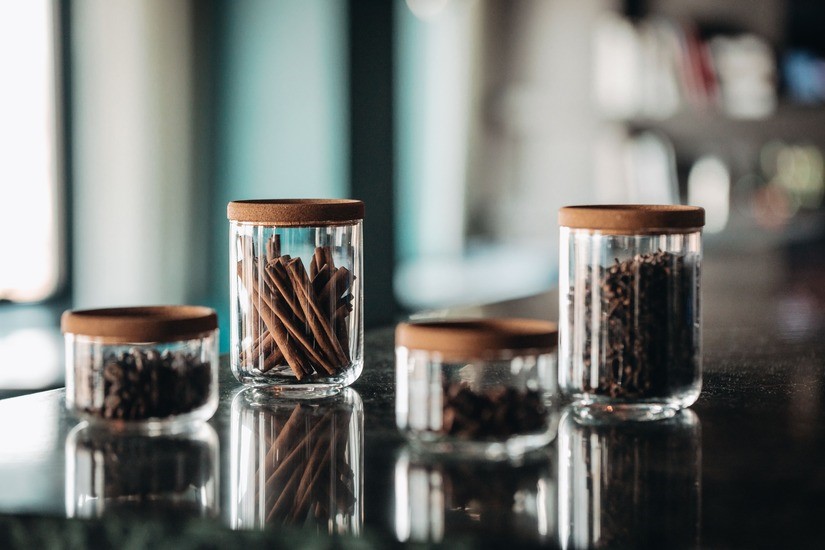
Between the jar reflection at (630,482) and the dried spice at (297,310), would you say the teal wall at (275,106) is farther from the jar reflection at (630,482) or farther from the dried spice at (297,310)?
the jar reflection at (630,482)

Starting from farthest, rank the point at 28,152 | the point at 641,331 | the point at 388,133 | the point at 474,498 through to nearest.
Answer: the point at 388,133 → the point at 28,152 → the point at 641,331 → the point at 474,498

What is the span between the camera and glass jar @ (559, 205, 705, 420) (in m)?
1.02

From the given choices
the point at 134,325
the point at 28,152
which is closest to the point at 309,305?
the point at 134,325

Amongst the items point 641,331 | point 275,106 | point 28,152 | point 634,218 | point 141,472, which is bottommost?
point 141,472

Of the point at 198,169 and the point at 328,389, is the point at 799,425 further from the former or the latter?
the point at 198,169

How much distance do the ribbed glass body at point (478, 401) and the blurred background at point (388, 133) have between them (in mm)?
2158

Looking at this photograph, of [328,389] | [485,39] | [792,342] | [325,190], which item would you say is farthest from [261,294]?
[485,39]

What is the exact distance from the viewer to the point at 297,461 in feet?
2.94

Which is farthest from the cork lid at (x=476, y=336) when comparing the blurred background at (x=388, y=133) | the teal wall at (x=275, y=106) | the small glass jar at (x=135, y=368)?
the teal wall at (x=275, y=106)

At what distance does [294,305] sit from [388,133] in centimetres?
429

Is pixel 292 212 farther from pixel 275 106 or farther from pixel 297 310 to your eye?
pixel 275 106

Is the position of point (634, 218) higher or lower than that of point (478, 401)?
higher

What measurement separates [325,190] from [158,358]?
4441mm

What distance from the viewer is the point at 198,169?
480 centimetres
